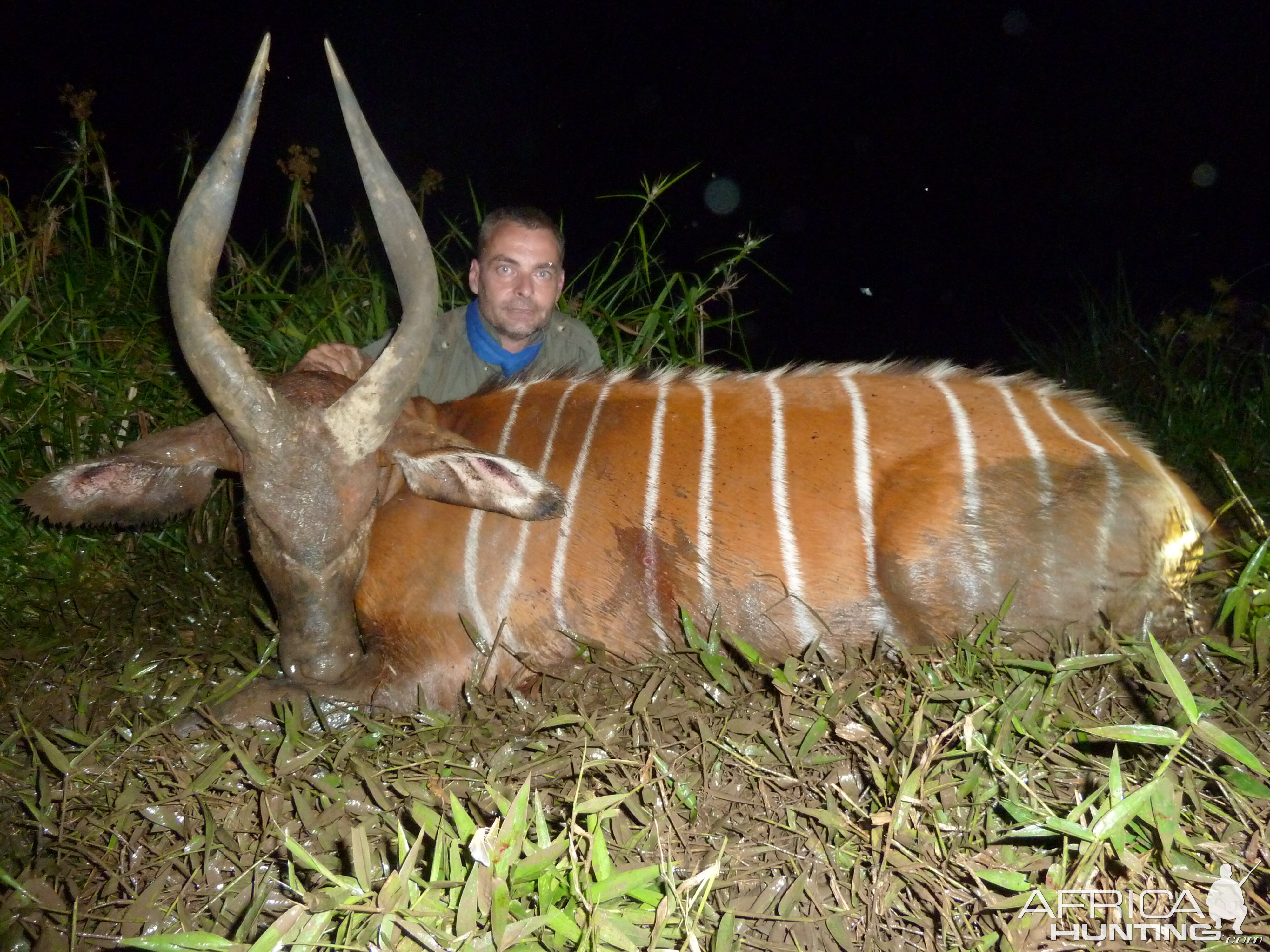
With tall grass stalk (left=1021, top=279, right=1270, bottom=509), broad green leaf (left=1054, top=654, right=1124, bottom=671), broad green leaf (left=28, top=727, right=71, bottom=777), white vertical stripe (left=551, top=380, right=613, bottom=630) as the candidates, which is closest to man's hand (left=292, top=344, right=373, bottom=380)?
white vertical stripe (left=551, top=380, right=613, bottom=630)

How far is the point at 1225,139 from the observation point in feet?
26.1

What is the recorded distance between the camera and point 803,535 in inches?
83.8

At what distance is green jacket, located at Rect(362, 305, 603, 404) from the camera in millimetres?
2996

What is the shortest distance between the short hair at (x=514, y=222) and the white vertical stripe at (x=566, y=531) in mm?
981

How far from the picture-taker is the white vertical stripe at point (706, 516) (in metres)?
2.14

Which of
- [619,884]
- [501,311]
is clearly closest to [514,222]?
[501,311]

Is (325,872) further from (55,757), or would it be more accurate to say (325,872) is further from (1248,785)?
(1248,785)

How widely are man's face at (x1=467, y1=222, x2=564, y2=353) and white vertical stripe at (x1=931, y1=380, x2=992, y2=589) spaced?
141 cm

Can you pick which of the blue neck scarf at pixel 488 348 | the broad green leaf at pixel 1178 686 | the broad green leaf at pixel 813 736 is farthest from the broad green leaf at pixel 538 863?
the blue neck scarf at pixel 488 348

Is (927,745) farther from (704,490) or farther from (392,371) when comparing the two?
(392,371)

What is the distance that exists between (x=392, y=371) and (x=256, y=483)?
A: 0.37m

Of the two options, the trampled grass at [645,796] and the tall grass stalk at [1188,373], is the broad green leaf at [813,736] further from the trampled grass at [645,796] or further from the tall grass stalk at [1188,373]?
the tall grass stalk at [1188,373]

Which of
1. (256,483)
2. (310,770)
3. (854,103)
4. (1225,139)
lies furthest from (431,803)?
(854,103)

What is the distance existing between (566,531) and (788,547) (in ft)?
1.78
